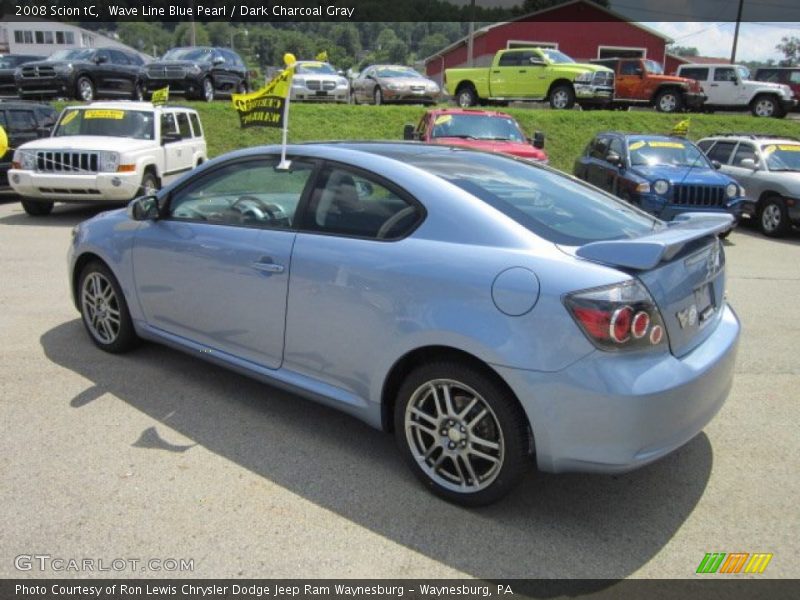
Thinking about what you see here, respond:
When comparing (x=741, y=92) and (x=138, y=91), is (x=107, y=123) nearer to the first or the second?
(x=138, y=91)

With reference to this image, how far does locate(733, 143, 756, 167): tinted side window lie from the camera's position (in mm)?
12840

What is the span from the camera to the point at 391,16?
30.1 m

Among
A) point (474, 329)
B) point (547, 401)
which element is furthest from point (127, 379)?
point (547, 401)

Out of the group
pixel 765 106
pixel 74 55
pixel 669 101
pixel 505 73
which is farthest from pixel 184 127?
pixel 765 106

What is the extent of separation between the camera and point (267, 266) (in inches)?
144

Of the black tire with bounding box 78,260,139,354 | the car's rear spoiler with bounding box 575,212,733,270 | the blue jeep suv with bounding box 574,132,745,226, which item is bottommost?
the black tire with bounding box 78,260,139,354

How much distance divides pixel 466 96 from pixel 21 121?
46.6ft

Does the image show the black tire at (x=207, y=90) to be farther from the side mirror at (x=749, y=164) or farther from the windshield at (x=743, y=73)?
the windshield at (x=743, y=73)

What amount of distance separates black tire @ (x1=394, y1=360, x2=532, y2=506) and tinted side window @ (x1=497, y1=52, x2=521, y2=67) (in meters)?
20.6

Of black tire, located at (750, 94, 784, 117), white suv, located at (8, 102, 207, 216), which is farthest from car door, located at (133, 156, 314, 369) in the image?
black tire, located at (750, 94, 784, 117)

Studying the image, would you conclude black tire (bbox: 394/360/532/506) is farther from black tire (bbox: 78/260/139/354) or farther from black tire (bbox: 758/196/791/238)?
black tire (bbox: 758/196/791/238)

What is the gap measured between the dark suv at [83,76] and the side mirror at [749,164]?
15.9 metres

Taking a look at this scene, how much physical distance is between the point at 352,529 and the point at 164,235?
7.69ft

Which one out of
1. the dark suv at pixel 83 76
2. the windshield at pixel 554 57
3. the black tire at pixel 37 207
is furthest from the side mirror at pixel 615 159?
the dark suv at pixel 83 76
